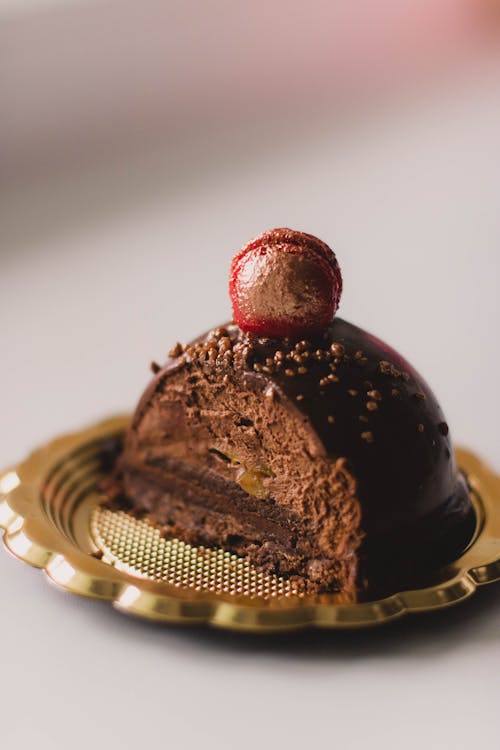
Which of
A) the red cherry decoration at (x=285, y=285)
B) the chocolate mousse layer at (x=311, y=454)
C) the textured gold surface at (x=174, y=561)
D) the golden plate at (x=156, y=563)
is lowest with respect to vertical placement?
the textured gold surface at (x=174, y=561)

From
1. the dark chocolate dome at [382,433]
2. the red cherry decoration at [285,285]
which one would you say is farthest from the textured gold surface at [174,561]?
the red cherry decoration at [285,285]

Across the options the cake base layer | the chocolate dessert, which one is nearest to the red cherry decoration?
the chocolate dessert

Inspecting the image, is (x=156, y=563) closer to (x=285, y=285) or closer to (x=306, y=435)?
(x=306, y=435)

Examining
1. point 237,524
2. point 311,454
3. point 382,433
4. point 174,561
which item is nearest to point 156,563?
point 174,561

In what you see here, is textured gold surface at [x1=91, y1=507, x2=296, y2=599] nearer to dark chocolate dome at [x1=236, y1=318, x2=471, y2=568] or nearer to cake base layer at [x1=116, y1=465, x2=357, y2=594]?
cake base layer at [x1=116, y1=465, x2=357, y2=594]

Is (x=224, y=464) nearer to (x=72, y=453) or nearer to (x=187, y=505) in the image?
(x=187, y=505)

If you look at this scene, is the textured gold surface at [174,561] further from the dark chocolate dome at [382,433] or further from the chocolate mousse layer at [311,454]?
the dark chocolate dome at [382,433]
